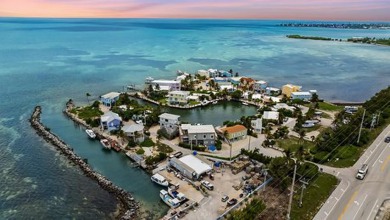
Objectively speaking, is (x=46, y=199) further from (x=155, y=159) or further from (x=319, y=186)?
(x=319, y=186)

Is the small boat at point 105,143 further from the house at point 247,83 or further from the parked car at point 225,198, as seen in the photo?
the house at point 247,83

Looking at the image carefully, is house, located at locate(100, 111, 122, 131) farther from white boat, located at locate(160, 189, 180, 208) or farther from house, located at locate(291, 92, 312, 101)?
house, located at locate(291, 92, 312, 101)

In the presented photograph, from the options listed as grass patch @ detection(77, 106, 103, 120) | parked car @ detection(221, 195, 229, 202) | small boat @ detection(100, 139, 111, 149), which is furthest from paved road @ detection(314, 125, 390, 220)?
grass patch @ detection(77, 106, 103, 120)

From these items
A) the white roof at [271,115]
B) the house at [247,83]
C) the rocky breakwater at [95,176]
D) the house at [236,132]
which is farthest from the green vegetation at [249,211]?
→ the house at [247,83]

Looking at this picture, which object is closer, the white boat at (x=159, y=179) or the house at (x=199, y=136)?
the white boat at (x=159, y=179)

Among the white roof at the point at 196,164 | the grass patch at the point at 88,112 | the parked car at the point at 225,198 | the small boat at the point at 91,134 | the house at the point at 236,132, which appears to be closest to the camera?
the parked car at the point at 225,198

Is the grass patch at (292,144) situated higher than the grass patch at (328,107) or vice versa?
the grass patch at (328,107)

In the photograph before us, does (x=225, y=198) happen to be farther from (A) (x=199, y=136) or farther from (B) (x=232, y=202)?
(A) (x=199, y=136)
